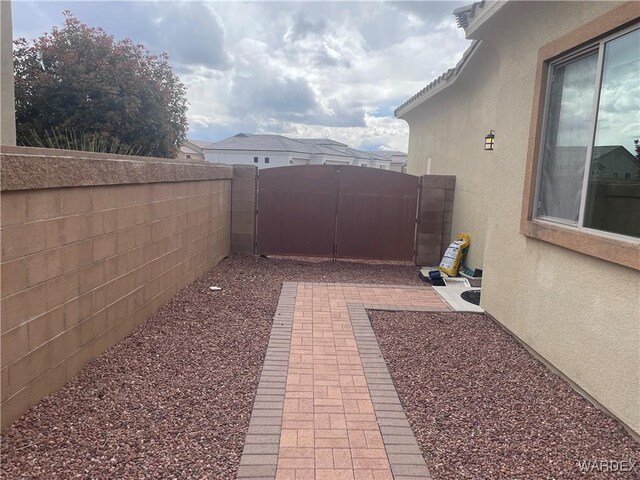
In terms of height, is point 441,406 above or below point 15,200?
below

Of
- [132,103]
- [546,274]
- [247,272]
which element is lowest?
[247,272]

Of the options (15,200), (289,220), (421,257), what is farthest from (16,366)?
(421,257)

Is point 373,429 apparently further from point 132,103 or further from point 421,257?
point 132,103

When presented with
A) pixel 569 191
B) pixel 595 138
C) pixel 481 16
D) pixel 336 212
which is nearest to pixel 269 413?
pixel 569 191

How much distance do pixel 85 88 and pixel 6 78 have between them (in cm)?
383

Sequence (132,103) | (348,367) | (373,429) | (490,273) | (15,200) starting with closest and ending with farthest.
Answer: (15,200) < (373,429) < (348,367) < (490,273) < (132,103)

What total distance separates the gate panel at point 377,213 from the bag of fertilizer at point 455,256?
1397 mm

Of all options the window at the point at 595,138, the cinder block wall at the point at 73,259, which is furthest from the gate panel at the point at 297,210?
the window at the point at 595,138

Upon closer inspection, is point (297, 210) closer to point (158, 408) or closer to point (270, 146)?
point (158, 408)

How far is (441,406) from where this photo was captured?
12.3ft

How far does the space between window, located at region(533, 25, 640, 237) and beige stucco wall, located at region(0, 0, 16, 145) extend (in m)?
6.35

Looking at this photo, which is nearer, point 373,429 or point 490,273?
point 373,429

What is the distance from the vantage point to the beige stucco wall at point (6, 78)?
18.8 feet

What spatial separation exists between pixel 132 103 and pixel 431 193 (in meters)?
6.70
